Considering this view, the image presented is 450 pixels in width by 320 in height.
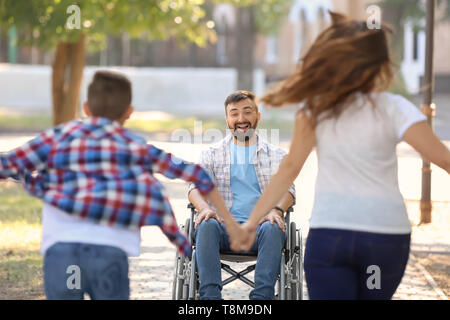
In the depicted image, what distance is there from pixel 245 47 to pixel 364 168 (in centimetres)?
2328

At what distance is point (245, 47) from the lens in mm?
26438

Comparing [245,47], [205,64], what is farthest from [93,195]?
[205,64]

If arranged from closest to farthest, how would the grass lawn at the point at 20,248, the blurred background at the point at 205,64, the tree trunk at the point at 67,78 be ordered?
the grass lawn at the point at 20,248
the tree trunk at the point at 67,78
the blurred background at the point at 205,64

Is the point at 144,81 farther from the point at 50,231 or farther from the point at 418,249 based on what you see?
the point at 50,231

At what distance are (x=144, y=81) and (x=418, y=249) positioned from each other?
21.9 m

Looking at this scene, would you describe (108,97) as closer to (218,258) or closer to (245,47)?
(218,258)

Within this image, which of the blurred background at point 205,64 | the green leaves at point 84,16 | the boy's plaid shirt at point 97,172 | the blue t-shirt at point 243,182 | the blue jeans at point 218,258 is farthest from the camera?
the blurred background at point 205,64

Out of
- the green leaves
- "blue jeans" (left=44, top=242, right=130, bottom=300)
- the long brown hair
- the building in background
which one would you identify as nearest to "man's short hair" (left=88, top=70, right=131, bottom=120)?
"blue jeans" (left=44, top=242, right=130, bottom=300)

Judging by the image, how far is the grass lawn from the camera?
658cm

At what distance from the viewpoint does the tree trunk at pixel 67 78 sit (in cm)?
1445

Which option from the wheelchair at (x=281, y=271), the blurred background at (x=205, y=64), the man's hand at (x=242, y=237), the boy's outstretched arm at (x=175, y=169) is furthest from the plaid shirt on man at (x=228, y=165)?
the blurred background at (x=205, y=64)

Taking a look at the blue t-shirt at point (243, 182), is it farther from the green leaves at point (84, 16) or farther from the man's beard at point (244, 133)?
the green leaves at point (84, 16)
